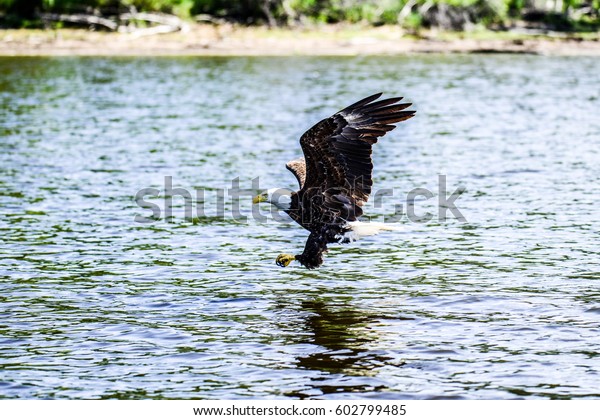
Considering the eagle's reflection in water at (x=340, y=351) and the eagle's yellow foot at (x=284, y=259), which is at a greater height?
the eagle's yellow foot at (x=284, y=259)

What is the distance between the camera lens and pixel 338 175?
10.8m

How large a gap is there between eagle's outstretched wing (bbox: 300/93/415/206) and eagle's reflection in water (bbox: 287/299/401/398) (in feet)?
4.15

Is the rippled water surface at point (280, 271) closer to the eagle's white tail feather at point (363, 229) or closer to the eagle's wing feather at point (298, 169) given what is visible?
the eagle's white tail feather at point (363, 229)

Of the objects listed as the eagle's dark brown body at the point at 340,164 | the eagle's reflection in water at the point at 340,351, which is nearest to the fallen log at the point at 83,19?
the eagle's dark brown body at the point at 340,164

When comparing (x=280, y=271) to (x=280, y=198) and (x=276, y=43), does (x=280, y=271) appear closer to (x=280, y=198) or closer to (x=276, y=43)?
(x=280, y=198)

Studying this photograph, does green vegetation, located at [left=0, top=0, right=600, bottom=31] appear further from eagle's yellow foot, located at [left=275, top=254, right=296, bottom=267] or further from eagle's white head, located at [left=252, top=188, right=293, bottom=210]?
eagle's white head, located at [left=252, top=188, right=293, bottom=210]

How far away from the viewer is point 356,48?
4334 centimetres

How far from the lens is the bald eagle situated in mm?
10539

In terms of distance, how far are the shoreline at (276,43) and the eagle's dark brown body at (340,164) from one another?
3143 cm

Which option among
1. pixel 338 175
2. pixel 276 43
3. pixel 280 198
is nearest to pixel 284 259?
pixel 280 198

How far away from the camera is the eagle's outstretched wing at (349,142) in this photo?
413 inches

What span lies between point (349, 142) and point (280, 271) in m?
2.52
